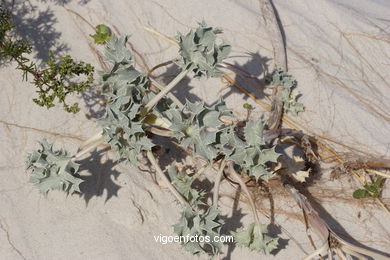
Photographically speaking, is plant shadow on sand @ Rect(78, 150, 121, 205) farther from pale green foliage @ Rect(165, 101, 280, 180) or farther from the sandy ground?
pale green foliage @ Rect(165, 101, 280, 180)

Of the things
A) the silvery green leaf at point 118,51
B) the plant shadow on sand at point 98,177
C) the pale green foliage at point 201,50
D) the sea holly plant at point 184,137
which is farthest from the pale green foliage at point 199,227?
the silvery green leaf at point 118,51

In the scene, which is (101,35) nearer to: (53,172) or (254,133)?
(53,172)

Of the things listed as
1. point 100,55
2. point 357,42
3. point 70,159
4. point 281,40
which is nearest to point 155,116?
point 70,159

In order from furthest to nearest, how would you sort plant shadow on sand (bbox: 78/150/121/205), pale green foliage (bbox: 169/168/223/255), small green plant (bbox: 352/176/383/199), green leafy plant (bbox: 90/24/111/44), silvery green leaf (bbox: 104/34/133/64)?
green leafy plant (bbox: 90/24/111/44) → small green plant (bbox: 352/176/383/199) → plant shadow on sand (bbox: 78/150/121/205) → silvery green leaf (bbox: 104/34/133/64) → pale green foliage (bbox: 169/168/223/255)

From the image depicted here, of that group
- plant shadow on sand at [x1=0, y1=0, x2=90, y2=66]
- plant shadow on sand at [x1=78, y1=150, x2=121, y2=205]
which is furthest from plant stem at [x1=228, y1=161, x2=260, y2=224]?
plant shadow on sand at [x1=0, y1=0, x2=90, y2=66]

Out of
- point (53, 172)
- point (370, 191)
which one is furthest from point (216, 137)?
point (370, 191)

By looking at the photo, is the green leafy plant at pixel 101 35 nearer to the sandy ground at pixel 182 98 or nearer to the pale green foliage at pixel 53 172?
the sandy ground at pixel 182 98

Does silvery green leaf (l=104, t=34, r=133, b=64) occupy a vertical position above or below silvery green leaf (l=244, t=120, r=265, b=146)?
above

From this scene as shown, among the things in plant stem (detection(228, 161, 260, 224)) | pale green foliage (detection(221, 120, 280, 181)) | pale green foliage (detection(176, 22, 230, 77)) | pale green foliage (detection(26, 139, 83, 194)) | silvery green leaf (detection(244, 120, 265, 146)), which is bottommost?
pale green foliage (detection(26, 139, 83, 194))
